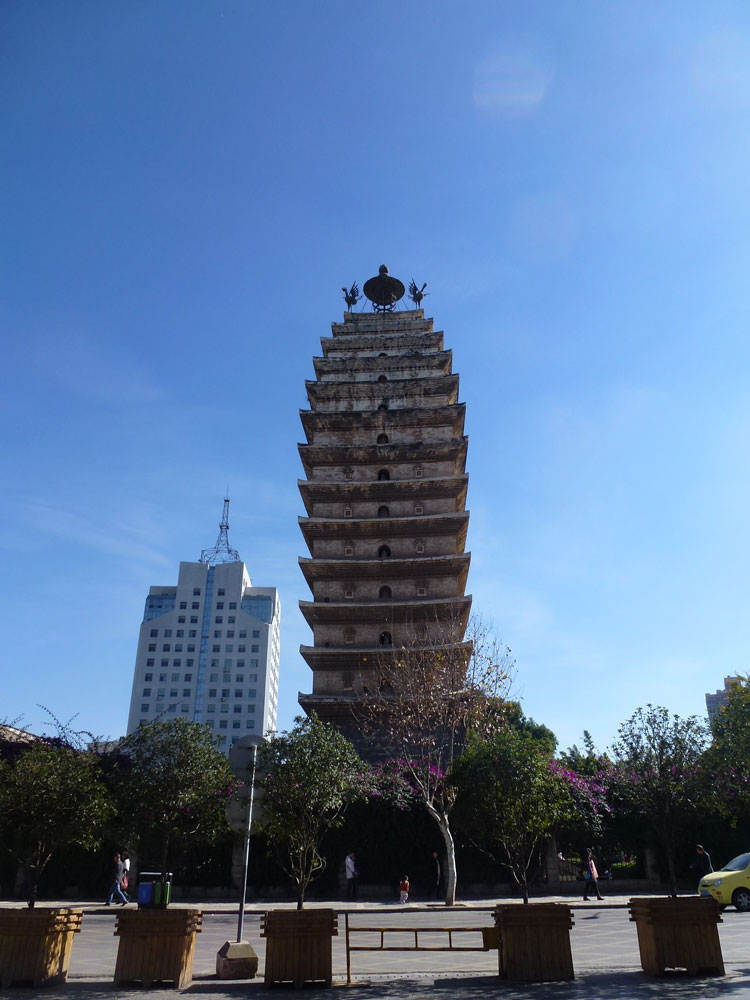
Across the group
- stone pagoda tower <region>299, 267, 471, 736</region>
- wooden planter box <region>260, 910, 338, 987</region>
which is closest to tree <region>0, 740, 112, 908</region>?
wooden planter box <region>260, 910, 338, 987</region>

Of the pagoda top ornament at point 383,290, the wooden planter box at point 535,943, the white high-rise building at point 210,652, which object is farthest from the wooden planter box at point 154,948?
the white high-rise building at point 210,652

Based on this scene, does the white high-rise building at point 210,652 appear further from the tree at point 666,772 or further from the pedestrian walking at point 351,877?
the tree at point 666,772

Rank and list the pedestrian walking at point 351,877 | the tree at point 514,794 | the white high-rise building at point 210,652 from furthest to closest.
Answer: the white high-rise building at point 210,652 < the pedestrian walking at point 351,877 < the tree at point 514,794

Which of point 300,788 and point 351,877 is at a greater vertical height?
point 300,788

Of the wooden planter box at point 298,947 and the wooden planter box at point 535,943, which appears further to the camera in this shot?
the wooden planter box at point 535,943

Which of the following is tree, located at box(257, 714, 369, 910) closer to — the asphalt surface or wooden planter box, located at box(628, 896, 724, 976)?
the asphalt surface

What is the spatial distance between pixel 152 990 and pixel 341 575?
30306mm

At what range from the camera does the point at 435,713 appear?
28.1m

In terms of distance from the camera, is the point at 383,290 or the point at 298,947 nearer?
the point at 298,947

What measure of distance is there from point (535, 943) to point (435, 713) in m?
18.3

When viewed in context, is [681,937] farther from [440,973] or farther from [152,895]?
[152,895]

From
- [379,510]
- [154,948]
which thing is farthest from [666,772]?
[379,510]

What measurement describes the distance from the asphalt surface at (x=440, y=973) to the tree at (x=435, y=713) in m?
7.81

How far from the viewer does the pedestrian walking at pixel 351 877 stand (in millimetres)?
23078
